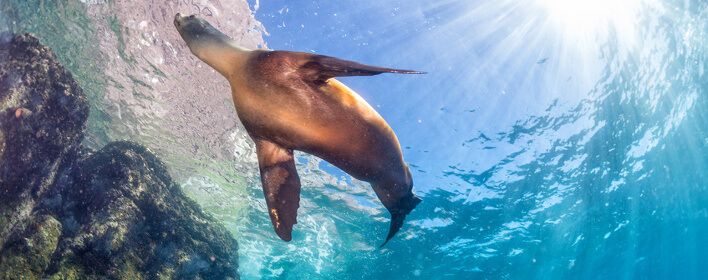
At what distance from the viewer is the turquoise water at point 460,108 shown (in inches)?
314

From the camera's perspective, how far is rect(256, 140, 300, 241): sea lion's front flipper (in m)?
3.28

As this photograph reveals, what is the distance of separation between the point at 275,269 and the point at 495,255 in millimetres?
16046

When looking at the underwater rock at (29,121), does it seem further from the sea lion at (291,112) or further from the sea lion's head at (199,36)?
the sea lion at (291,112)

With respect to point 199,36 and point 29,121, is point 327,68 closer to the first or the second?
point 199,36

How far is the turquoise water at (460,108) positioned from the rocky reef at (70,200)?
1651mm

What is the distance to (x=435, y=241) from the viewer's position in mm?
20078

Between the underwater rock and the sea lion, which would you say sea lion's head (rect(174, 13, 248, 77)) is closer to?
the sea lion

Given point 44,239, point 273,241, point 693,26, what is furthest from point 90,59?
point 693,26

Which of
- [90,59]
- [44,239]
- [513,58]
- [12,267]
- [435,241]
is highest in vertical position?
[513,58]

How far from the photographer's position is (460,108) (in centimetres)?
1076

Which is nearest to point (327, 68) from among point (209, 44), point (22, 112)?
point (209, 44)

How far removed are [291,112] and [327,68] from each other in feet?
1.64

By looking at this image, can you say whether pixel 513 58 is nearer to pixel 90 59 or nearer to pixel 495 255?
pixel 90 59

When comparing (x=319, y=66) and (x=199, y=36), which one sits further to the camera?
(x=199, y=36)
